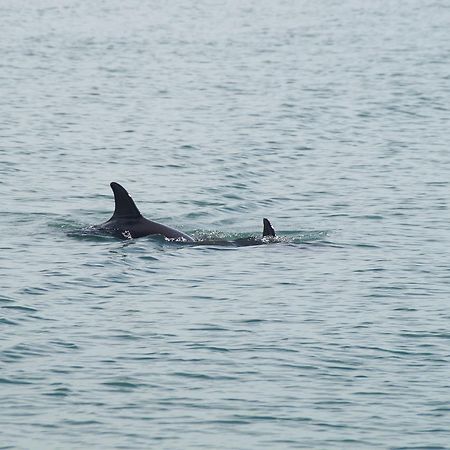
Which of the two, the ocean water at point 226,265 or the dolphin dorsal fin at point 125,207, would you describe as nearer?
the ocean water at point 226,265

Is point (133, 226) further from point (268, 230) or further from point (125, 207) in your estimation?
point (268, 230)

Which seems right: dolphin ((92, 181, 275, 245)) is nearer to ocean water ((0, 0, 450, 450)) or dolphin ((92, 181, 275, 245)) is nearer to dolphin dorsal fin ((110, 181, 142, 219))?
dolphin dorsal fin ((110, 181, 142, 219))

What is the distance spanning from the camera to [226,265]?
2048 cm

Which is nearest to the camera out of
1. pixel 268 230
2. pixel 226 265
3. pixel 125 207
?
pixel 226 265

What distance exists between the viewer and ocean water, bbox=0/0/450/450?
1398 cm

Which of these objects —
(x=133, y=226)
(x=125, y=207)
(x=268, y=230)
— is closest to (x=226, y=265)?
(x=268, y=230)

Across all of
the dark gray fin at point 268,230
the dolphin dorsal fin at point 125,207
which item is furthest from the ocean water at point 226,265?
the dolphin dorsal fin at point 125,207

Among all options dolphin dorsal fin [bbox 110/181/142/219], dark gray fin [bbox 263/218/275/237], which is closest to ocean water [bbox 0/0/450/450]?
dark gray fin [bbox 263/218/275/237]

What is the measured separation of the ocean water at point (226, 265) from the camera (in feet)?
45.9

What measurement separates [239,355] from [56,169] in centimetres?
1536

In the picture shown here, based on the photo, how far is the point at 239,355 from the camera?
15852mm

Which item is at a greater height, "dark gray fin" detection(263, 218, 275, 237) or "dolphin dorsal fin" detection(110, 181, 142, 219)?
"dolphin dorsal fin" detection(110, 181, 142, 219)

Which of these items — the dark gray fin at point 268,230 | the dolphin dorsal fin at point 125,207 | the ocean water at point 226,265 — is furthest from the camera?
the dark gray fin at point 268,230

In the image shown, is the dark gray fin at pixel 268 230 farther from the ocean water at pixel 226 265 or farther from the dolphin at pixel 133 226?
the ocean water at pixel 226 265
